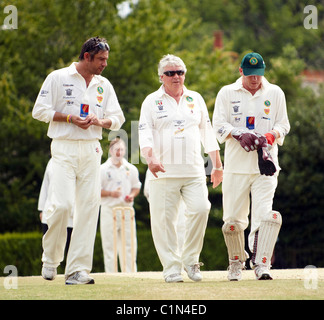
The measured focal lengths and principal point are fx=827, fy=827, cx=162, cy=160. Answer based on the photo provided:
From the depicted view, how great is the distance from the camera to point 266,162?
8594 millimetres

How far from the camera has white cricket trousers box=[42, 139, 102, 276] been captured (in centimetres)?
824

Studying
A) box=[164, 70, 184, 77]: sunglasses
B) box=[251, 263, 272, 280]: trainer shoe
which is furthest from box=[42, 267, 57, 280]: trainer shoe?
box=[164, 70, 184, 77]: sunglasses

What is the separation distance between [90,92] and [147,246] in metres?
9.34

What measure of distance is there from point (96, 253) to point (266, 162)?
29.8ft

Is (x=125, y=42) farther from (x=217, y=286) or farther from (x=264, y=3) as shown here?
(x=264, y=3)

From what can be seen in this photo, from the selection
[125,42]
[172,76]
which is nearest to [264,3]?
[125,42]

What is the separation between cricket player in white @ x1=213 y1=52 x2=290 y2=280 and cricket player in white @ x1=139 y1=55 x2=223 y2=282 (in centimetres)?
36

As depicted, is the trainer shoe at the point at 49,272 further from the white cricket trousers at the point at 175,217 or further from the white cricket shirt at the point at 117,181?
Answer: the white cricket shirt at the point at 117,181

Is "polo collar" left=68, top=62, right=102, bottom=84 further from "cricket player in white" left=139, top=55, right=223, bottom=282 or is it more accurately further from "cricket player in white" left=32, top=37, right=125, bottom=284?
"cricket player in white" left=139, top=55, right=223, bottom=282

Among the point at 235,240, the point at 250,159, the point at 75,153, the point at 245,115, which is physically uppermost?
the point at 245,115

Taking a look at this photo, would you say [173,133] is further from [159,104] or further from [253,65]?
[253,65]

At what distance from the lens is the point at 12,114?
19141mm

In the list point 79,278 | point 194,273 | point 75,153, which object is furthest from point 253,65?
point 79,278

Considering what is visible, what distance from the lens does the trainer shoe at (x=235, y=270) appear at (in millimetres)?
8750
